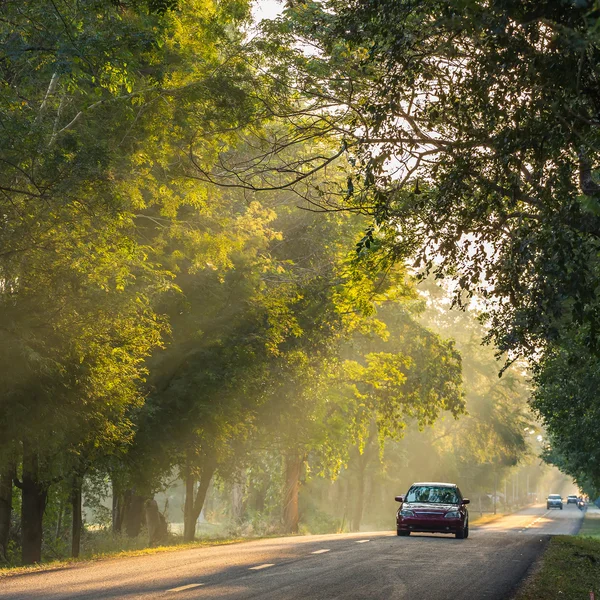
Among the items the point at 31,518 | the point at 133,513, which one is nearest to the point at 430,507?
the point at 31,518

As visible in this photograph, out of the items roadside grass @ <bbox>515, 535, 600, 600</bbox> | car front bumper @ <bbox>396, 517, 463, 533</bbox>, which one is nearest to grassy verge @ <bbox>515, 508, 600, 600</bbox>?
roadside grass @ <bbox>515, 535, 600, 600</bbox>

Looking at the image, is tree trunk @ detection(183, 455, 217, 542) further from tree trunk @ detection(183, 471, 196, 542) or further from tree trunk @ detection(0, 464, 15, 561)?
tree trunk @ detection(0, 464, 15, 561)

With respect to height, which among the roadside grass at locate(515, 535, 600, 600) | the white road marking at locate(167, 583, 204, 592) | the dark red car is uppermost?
the dark red car

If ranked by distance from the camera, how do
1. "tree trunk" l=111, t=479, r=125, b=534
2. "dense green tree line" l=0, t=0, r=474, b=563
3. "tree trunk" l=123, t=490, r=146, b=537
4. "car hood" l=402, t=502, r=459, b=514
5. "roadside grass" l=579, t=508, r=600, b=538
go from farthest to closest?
"roadside grass" l=579, t=508, r=600, b=538 < "tree trunk" l=111, t=479, r=125, b=534 < "tree trunk" l=123, t=490, r=146, b=537 < "car hood" l=402, t=502, r=459, b=514 < "dense green tree line" l=0, t=0, r=474, b=563

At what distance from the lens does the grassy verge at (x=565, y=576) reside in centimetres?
1356

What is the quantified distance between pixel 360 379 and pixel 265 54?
22379mm

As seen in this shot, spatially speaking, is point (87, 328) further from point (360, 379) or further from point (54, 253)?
point (360, 379)

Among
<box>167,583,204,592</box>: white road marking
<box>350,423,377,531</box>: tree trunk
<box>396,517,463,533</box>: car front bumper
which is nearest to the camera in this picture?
<box>167,583,204,592</box>: white road marking

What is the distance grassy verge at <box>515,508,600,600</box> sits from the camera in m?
13.6

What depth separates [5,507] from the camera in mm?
26062

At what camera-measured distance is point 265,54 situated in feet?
53.0

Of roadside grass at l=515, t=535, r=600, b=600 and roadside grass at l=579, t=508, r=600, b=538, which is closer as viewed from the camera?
roadside grass at l=515, t=535, r=600, b=600

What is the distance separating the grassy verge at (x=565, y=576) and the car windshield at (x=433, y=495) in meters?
3.82

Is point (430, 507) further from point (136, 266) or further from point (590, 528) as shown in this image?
point (590, 528)
